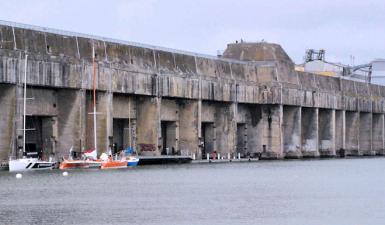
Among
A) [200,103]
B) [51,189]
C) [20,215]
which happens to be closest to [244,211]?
[20,215]

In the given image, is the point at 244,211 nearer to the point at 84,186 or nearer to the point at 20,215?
the point at 20,215

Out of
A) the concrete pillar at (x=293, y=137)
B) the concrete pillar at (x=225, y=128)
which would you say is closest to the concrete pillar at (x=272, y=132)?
the concrete pillar at (x=293, y=137)

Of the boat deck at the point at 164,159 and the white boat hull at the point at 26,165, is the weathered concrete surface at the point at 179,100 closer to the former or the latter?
the boat deck at the point at 164,159

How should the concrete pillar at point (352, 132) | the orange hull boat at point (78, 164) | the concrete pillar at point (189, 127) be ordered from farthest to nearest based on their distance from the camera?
the concrete pillar at point (352, 132), the concrete pillar at point (189, 127), the orange hull boat at point (78, 164)

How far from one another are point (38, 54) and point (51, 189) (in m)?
28.1

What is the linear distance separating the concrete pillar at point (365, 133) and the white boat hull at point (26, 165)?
8407cm

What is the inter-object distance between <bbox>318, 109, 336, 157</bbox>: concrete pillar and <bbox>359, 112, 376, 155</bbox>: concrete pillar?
1382 centimetres

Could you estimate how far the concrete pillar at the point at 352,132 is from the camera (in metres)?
155

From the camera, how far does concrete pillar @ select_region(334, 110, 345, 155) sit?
14900 centimetres

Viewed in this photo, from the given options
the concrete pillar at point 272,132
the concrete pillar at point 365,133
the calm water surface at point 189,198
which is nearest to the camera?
the calm water surface at point 189,198

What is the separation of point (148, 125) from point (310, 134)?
40.8m

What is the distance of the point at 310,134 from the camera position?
141m

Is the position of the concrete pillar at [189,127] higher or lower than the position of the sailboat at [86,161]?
higher

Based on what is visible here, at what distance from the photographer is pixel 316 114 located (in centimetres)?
14050
